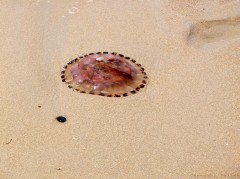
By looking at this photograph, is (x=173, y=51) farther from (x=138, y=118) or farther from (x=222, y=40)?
(x=138, y=118)

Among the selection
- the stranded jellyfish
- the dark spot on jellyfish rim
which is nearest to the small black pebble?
the dark spot on jellyfish rim

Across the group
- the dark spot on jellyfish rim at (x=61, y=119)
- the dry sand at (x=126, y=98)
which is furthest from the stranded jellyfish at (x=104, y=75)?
the dark spot on jellyfish rim at (x=61, y=119)

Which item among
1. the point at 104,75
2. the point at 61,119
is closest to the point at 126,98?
the point at 104,75

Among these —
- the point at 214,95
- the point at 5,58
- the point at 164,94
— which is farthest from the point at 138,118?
the point at 5,58

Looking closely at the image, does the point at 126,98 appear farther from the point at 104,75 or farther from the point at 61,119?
the point at 61,119

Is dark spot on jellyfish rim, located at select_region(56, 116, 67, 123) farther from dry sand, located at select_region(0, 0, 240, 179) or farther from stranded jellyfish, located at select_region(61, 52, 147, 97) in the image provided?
stranded jellyfish, located at select_region(61, 52, 147, 97)

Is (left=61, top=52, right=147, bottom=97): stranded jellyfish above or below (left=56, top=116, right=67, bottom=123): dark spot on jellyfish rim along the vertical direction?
above
